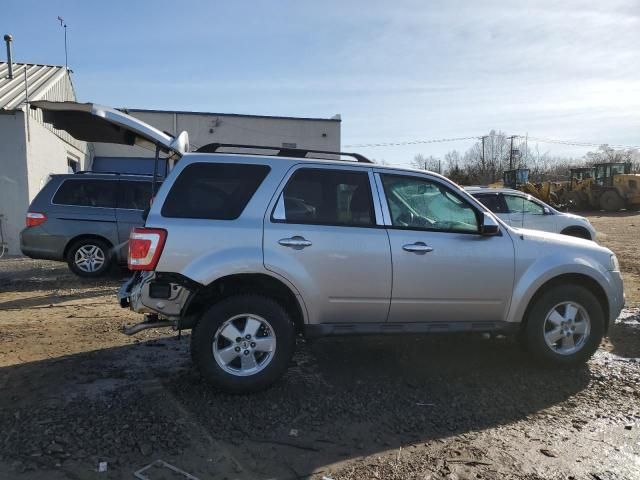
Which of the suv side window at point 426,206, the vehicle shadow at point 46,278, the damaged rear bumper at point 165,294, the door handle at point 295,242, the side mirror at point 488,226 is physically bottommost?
the vehicle shadow at point 46,278

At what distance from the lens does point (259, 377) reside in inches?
169

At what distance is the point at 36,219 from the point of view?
9078 mm

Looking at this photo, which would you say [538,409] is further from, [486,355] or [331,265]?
[331,265]

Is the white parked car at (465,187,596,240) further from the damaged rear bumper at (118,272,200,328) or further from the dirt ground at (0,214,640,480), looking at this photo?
the damaged rear bumper at (118,272,200,328)

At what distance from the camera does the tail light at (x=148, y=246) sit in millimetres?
4168

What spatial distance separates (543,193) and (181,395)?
1255 inches

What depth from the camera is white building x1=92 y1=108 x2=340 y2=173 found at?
81.1 feet

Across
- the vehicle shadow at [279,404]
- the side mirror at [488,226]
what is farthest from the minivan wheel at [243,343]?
the side mirror at [488,226]

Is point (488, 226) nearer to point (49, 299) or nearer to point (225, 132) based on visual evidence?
point (49, 299)

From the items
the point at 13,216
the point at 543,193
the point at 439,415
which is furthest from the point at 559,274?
the point at 543,193

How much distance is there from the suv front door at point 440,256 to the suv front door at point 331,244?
14cm

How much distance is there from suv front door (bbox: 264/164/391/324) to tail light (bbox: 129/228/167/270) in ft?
2.74

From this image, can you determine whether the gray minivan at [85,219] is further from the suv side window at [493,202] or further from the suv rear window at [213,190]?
the suv side window at [493,202]

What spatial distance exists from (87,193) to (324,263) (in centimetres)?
664
